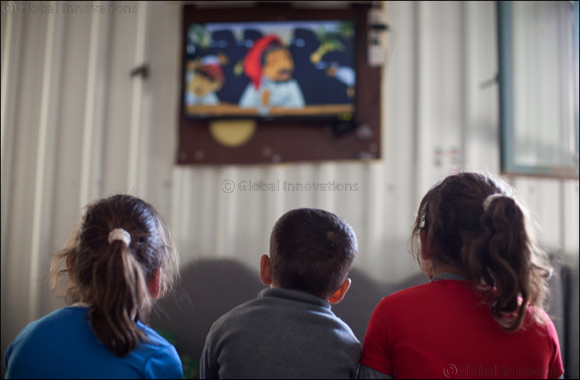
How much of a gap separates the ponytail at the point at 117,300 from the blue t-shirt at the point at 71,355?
30mm

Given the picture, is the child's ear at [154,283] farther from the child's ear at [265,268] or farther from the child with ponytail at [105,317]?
the child's ear at [265,268]

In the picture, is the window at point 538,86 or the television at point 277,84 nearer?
the window at point 538,86

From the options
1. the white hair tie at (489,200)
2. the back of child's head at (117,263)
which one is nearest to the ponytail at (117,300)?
the back of child's head at (117,263)

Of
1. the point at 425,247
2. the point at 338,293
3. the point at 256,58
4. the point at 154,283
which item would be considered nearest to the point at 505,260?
the point at 425,247

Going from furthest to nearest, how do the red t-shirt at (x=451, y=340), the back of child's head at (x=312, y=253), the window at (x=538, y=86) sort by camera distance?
the window at (x=538, y=86), the back of child's head at (x=312, y=253), the red t-shirt at (x=451, y=340)

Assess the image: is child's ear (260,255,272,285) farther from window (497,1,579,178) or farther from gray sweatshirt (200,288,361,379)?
A: window (497,1,579,178)

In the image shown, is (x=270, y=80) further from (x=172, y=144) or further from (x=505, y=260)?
(x=505, y=260)

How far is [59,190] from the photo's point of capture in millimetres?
2834

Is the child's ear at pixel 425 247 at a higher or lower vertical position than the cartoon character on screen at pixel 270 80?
lower

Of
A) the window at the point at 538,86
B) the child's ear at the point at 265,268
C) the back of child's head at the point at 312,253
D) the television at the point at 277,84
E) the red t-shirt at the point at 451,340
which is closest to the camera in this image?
the red t-shirt at the point at 451,340

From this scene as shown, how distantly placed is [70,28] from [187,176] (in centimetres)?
114

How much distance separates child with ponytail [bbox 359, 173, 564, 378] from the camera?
117 cm

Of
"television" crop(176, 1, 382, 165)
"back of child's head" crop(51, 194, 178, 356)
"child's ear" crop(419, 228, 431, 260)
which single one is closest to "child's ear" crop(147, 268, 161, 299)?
"back of child's head" crop(51, 194, 178, 356)

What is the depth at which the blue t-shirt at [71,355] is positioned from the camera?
45.7 inches
